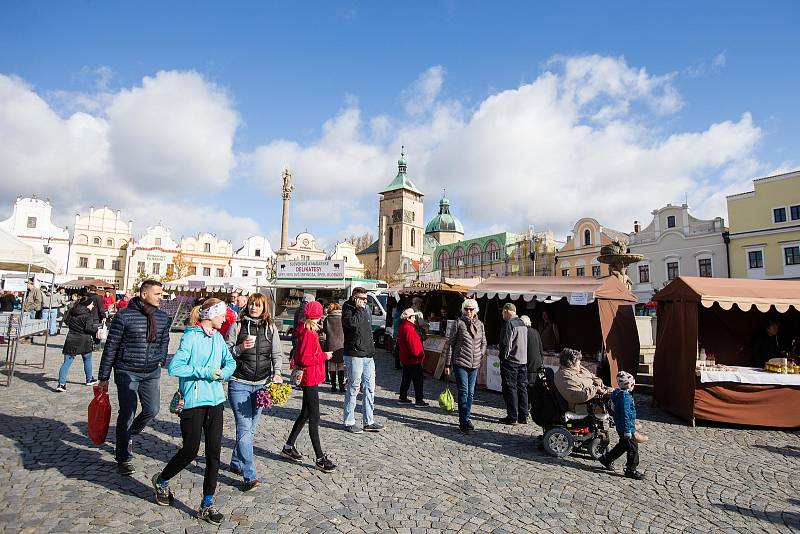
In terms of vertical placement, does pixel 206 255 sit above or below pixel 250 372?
above

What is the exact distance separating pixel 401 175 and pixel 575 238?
150 feet

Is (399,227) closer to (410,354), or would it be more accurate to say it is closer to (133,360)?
(410,354)

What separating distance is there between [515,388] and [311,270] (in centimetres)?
1752

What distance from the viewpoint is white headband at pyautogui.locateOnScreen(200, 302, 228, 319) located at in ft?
12.8

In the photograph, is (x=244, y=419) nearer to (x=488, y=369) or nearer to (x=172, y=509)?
(x=172, y=509)

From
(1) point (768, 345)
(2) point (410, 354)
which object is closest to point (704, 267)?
(1) point (768, 345)

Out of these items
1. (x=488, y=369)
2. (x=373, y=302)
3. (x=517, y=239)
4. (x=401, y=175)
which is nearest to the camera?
(x=488, y=369)

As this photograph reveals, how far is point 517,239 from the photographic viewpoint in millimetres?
58562

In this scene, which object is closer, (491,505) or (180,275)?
(491,505)

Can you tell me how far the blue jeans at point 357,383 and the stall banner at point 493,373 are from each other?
3917 mm

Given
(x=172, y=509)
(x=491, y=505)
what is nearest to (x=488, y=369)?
(x=491, y=505)

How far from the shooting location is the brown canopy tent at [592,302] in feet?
29.6

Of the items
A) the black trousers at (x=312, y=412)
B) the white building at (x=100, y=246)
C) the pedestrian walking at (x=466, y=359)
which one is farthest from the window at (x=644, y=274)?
the white building at (x=100, y=246)

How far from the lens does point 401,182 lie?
81000mm
